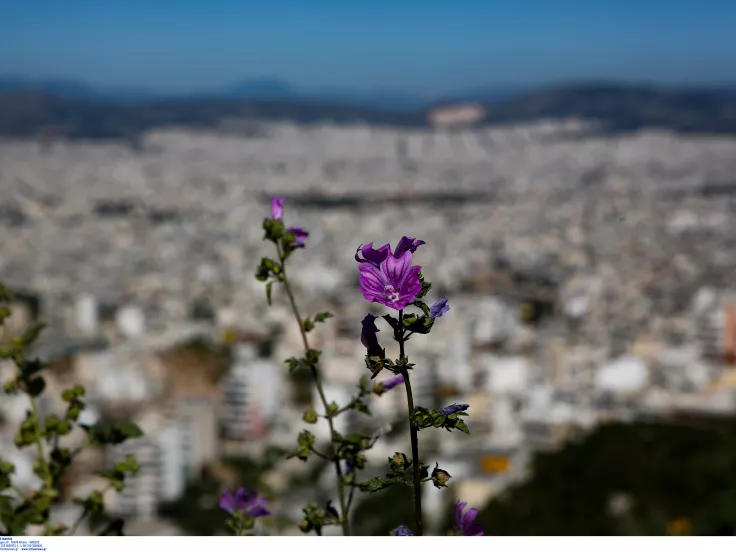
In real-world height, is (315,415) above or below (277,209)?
below

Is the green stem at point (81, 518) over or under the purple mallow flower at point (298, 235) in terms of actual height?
under

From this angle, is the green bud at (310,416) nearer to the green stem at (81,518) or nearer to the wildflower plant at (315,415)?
the wildflower plant at (315,415)

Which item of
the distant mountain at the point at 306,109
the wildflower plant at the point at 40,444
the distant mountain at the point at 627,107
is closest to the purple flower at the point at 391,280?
the wildflower plant at the point at 40,444

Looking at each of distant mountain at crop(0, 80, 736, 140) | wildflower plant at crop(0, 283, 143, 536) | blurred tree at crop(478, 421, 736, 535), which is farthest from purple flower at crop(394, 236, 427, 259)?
distant mountain at crop(0, 80, 736, 140)

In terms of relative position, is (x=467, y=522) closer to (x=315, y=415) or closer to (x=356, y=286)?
(x=315, y=415)

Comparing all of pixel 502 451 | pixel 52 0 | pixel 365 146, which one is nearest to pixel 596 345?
pixel 502 451

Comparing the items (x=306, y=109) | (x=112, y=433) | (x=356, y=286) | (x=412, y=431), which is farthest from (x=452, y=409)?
(x=306, y=109)
